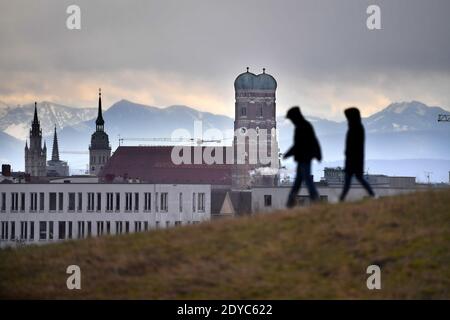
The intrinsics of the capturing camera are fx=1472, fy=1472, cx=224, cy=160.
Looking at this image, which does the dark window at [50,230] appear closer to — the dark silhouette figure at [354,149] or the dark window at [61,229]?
the dark window at [61,229]

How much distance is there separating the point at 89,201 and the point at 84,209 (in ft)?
2.33

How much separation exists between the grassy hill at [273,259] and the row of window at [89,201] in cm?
7695

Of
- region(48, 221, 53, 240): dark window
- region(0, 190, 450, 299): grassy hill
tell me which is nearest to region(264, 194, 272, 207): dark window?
region(48, 221, 53, 240): dark window

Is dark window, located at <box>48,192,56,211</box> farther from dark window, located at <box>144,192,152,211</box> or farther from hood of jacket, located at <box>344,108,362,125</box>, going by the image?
hood of jacket, located at <box>344,108,362,125</box>

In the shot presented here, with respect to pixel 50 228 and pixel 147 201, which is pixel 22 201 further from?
pixel 147 201

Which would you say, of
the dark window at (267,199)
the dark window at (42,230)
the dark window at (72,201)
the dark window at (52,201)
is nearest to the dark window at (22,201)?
the dark window at (42,230)

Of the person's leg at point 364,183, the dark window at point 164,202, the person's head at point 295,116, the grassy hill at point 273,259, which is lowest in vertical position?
the grassy hill at point 273,259

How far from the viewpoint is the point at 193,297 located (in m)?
28.0

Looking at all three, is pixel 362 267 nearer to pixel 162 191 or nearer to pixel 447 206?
pixel 447 206

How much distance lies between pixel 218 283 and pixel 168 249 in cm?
289

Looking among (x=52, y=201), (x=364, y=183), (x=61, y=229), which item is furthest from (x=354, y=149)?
(x=61, y=229)

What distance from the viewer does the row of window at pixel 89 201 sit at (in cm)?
11044

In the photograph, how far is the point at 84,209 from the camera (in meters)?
111
